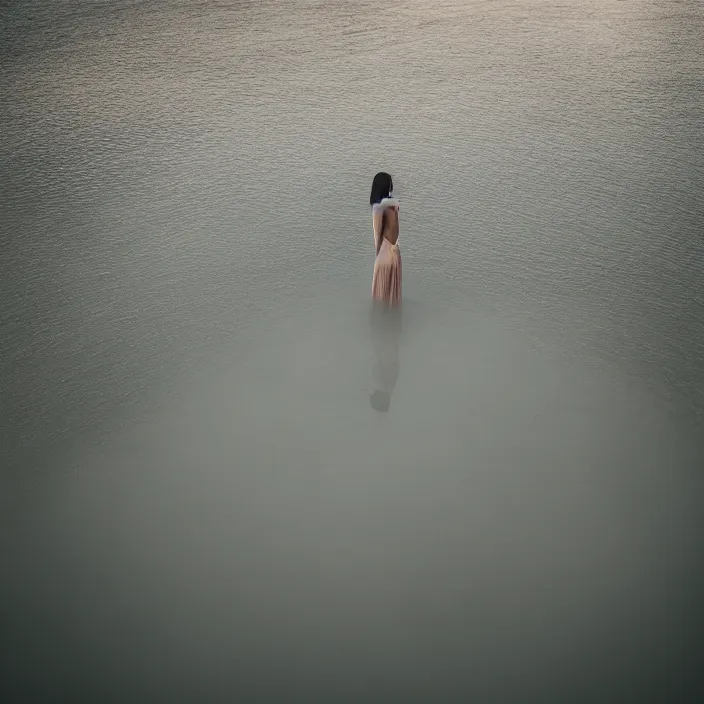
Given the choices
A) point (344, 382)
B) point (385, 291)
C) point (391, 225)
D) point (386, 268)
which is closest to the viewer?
point (344, 382)

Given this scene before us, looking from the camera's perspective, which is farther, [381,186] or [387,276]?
[387,276]

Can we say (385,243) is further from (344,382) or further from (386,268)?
(344,382)

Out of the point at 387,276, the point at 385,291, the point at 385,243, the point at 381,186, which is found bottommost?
the point at 385,291

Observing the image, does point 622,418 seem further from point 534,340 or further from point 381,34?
point 381,34

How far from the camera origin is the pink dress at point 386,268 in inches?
173

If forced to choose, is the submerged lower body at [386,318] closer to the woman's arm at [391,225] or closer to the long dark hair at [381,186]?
the woman's arm at [391,225]

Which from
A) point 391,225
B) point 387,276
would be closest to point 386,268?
point 387,276

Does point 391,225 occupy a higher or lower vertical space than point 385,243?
higher

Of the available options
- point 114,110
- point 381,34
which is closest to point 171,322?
point 114,110

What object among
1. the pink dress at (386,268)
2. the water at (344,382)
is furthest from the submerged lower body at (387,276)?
the water at (344,382)

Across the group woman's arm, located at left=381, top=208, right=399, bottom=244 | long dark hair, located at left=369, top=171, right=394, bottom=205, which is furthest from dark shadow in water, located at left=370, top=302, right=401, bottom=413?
long dark hair, located at left=369, top=171, right=394, bottom=205

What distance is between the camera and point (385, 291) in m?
4.73

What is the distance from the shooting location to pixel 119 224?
5566 millimetres

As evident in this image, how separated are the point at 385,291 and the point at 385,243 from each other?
34 centimetres
